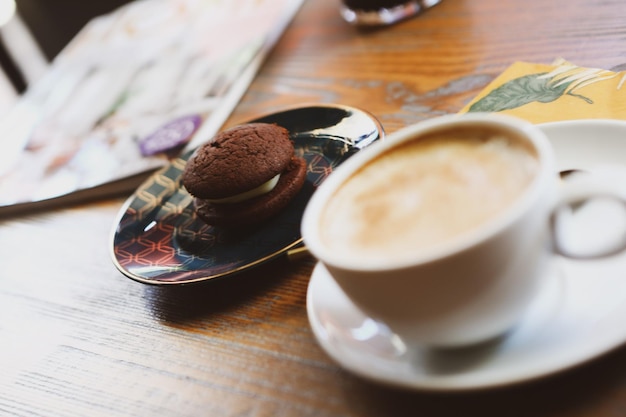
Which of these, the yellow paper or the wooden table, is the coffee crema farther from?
the yellow paper

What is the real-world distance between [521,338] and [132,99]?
964 millimetres

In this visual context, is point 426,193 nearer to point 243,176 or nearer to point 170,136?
point 243,176

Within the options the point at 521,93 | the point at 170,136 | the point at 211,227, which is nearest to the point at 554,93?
the point at 521,93

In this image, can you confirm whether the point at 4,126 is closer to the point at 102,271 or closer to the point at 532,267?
the point at 102,271

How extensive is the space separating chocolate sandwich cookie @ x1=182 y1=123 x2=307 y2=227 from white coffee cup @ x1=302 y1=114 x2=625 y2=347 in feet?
0.73

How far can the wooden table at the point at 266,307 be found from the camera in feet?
1.49

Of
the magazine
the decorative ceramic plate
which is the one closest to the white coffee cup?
the decorative ceramic plate

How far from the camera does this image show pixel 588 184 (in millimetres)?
383

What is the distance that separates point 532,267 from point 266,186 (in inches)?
15.0

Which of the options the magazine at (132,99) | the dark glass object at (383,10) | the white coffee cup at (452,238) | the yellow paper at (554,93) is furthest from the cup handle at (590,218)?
the dark glass object at (383,10)

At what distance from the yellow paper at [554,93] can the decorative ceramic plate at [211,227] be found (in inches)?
→ 6.2

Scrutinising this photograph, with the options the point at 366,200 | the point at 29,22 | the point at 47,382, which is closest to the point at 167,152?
the point at 47,382

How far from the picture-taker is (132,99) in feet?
3.86

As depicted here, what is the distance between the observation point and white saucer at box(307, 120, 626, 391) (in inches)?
14.5
